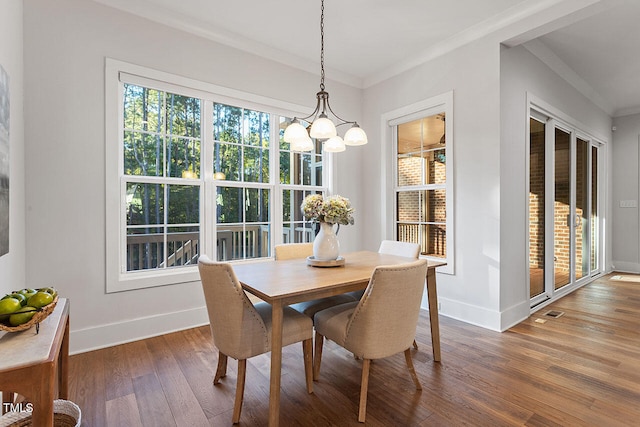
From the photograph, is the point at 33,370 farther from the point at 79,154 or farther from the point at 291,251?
the point at 79,154

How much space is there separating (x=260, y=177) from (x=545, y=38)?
338 centimetres

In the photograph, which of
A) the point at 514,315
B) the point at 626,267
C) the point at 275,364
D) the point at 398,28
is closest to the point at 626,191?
the point at 626,267

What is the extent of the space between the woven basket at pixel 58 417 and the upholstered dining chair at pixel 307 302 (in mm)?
1245

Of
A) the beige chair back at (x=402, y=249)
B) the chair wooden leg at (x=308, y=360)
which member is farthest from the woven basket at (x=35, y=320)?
the beige chair back at (x=402, y=249)

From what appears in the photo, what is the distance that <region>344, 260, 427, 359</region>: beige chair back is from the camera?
167 cm

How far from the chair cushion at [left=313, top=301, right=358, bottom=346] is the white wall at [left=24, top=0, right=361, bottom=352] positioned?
5.50 ft

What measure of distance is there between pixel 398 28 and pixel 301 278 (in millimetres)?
2670

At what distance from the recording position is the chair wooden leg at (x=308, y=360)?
1939mm

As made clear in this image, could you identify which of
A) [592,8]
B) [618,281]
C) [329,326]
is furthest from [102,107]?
[618,281]

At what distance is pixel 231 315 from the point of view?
1.71 meters

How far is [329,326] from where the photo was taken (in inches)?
77.7

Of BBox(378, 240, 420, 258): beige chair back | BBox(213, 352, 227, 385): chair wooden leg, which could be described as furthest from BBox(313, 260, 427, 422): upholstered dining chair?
BBox(378, 240, 420, 258): beige chair back

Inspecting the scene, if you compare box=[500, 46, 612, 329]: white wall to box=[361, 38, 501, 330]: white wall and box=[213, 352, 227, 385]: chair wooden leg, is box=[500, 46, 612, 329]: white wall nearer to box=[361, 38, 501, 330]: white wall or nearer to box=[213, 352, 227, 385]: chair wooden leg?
box=[361, 38, 501, 330]: white wall

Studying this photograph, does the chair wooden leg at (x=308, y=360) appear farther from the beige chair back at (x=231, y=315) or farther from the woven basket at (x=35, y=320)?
the woven basket at (x=35, y=320)
